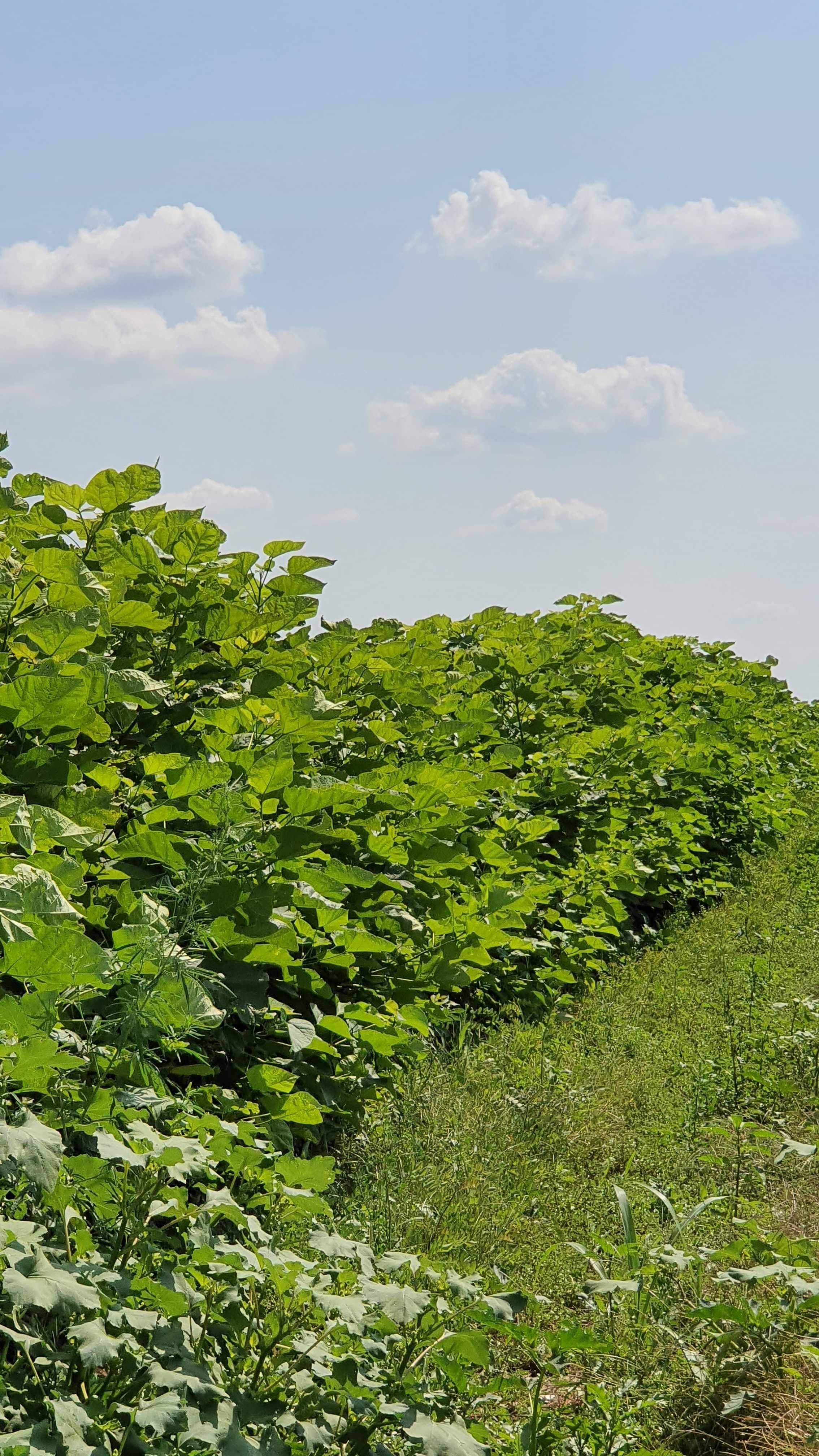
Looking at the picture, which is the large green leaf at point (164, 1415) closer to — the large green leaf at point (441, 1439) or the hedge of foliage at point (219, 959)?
the hedge of foliage at point (219, 959)

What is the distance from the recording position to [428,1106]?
14.6 ft

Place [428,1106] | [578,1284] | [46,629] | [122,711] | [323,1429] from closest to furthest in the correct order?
[323,1429], [46,629], [578,1284], [122,711], [428,1106]

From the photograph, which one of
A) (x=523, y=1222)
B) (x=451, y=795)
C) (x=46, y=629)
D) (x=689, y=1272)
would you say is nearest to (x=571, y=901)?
(x=451, y=795)

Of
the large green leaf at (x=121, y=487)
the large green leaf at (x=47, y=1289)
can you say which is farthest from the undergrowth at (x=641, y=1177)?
the large green leaf at (x=121, y=487)

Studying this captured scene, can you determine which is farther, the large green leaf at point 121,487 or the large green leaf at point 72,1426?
the large green leaf at point 121,487

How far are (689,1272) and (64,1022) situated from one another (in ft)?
6.24

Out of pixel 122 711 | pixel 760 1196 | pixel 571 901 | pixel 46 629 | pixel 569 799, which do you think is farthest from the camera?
pixel 569 799

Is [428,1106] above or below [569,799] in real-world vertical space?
below

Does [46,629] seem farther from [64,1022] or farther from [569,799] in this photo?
[569,799]

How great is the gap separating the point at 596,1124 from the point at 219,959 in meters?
1.97

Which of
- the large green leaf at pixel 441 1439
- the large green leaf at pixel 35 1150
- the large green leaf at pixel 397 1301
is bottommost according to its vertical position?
the large green leaf at pixel 441 1439

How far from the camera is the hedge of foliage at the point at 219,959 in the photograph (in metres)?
2.22

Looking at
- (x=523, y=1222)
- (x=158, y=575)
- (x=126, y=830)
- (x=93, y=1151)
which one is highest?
(x=158, y=575)

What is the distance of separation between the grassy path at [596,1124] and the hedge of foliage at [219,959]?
269 mm
